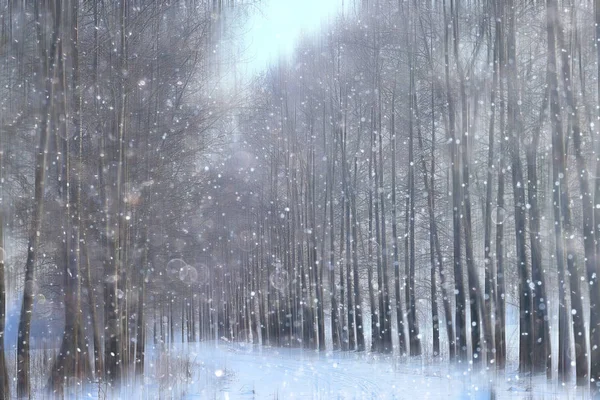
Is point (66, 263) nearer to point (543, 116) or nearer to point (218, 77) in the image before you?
point (218, 77)

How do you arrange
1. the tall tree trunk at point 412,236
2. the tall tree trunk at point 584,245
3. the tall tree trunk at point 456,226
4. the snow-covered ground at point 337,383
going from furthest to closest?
the tall tree trunk at point 412,236 < the tall tree trunk at point 456,226 < the tall tree trunk at point 584,245 < the snow-covered ground at point 337,383

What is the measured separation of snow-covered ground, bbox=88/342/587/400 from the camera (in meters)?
14.0

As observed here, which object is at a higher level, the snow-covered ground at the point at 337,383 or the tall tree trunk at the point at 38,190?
the tall tree trunk at the point at 38,190

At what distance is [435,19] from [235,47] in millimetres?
6873

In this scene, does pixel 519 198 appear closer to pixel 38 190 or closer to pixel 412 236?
pixel 412 236

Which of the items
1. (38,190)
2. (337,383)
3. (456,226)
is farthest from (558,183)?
(38,190)

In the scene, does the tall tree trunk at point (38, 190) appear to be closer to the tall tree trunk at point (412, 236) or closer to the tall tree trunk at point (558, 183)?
the tall tree trunk at point (558, 183)

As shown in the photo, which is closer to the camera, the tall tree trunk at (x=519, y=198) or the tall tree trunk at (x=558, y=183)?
the tall tree trunk at (x=558, y=183)

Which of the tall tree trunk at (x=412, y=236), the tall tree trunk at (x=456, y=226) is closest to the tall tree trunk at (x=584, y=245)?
the tall tree trunk at (x=456, y=226)

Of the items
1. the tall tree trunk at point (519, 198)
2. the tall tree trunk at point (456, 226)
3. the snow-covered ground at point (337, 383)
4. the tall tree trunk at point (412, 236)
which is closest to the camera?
the snow-covered ground at point (337, 383)

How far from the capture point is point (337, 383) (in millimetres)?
17156

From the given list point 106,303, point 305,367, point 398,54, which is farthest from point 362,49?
point 106,303

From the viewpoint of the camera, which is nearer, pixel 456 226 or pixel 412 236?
pixel 456 226

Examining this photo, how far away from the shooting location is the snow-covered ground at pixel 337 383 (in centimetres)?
1401
